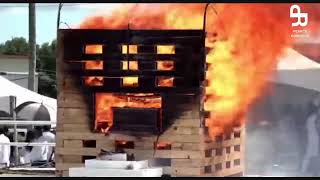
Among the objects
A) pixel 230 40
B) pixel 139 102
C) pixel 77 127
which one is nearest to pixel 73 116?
pixel 77 127

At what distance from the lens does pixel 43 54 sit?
6.57 m

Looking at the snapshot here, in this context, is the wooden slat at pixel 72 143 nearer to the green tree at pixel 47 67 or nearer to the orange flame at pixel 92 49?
the green tree at pixel 47 67

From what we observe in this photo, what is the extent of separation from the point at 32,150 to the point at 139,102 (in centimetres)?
181

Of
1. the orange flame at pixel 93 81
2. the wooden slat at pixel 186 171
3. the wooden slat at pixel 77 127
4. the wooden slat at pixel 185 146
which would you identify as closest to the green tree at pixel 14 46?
the orange flame at pixel 93 81

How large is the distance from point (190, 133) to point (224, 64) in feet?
2.19

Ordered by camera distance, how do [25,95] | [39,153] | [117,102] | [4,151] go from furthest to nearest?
[39,153] < [4,151] < [25,95] < [117,102]

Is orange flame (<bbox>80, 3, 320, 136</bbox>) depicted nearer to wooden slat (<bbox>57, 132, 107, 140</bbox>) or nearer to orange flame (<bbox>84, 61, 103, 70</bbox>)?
orange flame (<bbox>84, 61, 103, 70</bbox>)

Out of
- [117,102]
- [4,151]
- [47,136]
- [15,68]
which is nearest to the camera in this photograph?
[117,102]

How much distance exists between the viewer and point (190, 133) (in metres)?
6.52

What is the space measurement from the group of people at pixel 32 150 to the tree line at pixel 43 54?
0.70 meters

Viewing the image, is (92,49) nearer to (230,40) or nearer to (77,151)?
(77,151)

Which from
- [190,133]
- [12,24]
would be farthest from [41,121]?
[190,133]

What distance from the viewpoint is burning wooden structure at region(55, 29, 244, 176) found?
6539mm

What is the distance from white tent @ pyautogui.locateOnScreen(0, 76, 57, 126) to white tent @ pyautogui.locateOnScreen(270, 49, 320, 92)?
2.06 meters
